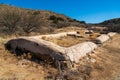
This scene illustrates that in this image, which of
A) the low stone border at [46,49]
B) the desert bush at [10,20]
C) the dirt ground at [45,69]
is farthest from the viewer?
the desert bush at [10,20]

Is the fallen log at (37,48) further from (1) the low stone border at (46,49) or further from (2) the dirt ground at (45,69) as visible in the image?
(2) the dirt ground at (45,69)

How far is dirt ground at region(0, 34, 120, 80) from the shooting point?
8.07 m

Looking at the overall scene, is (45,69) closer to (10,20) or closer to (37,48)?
(37,48)

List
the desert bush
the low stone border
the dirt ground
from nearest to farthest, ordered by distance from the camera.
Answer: the dirt ground < the low stone border < the desert bush

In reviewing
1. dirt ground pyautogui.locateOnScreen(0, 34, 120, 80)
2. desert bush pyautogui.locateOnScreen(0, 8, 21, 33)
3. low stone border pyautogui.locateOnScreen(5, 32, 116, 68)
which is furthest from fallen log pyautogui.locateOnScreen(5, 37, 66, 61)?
desert bush pyautogui.locateOnScreen(0, 8, 21, 33)

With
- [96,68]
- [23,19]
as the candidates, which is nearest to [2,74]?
[96,68]

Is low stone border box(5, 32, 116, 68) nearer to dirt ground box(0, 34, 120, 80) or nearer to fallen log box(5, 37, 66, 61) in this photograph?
fallen log box(5, 37, 66, 61)

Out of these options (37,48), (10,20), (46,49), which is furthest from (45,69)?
(10,20)

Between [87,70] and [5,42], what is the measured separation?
4.35m

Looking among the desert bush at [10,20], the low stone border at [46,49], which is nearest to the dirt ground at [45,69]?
the low stone border at [46,49]

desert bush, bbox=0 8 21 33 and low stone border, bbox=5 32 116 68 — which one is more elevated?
desert bush, bbox=0 8 21 33

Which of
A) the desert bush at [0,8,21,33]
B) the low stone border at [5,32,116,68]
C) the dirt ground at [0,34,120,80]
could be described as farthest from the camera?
the desert bush at [0,8,21,33]

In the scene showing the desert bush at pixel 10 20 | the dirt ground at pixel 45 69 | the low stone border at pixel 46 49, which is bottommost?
the dirt ground at pixel 45 69

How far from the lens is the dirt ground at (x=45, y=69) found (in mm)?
8070
